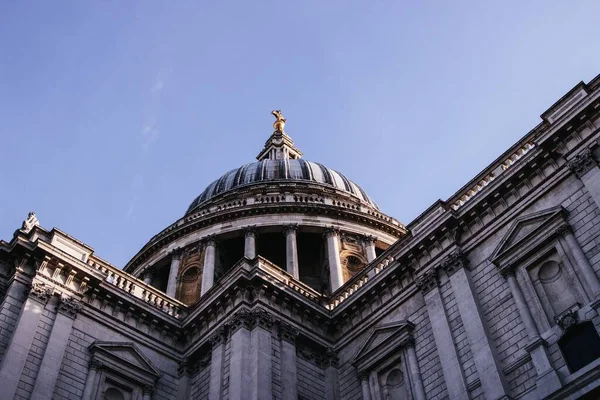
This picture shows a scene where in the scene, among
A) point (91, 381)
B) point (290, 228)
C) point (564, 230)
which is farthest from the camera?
point (290, 228)

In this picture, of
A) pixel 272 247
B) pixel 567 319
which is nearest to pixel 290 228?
pixel 272 247

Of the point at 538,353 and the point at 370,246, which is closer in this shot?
the point at 538,353

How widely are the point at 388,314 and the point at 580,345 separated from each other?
815 cm

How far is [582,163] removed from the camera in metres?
21.3

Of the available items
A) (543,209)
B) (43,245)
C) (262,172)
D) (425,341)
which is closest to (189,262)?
(262,172)

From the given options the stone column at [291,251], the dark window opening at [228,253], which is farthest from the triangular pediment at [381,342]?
the dark window opening at [228,253]

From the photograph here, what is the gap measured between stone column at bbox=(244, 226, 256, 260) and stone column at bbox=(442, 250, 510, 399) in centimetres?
1938

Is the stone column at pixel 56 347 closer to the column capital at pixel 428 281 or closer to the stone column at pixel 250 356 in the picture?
the stone column at pixel 250 356

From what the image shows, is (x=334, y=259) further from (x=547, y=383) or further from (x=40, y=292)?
(x=547, y=383)

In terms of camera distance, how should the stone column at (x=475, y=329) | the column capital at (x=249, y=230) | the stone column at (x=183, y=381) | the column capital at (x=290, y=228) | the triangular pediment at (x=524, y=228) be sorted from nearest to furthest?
1. the stone column at (x=475, y=329)
2. the triangular pediment at (x=524, y=228)
3. the stone column at (x=183, y=381)
4. the column capital at (x=290, y=228)
5. the column capital at (x=249, y=230)

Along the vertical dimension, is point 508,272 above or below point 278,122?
below

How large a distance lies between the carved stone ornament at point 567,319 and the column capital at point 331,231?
24.6 metres

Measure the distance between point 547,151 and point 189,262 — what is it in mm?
26922

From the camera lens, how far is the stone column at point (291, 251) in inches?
1581
